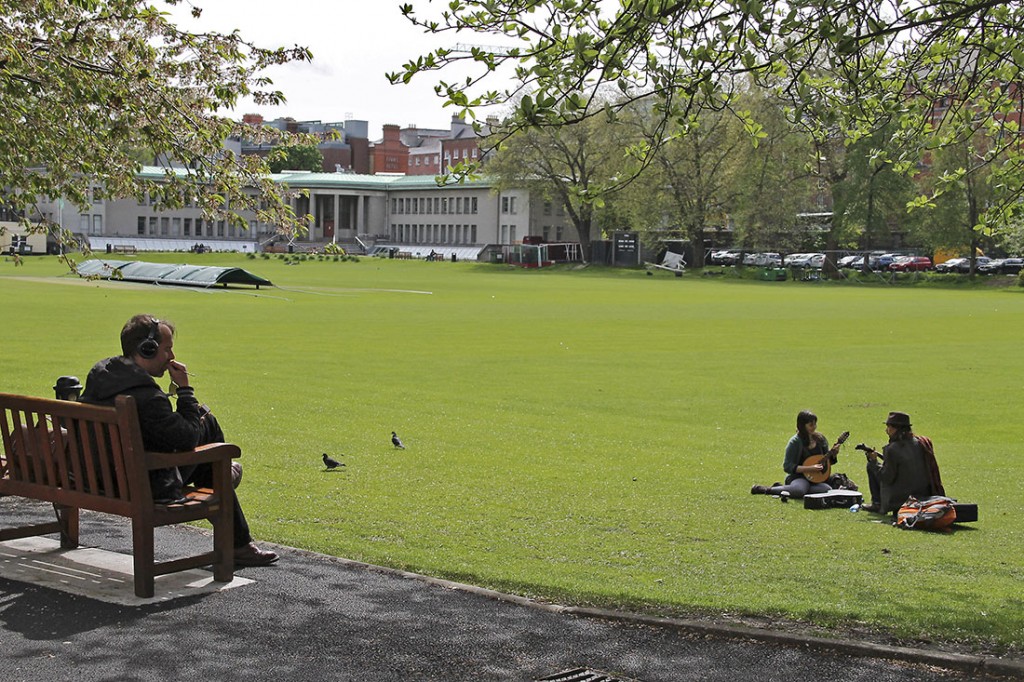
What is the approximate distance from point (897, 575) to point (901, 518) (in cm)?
254

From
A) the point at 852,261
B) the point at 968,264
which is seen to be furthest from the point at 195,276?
the point at 968,264

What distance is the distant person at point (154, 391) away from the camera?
750 cm

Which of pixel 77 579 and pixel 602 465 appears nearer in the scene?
pixel 77 579

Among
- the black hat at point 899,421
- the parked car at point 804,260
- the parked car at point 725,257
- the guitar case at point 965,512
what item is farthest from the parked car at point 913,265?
the guitar case at point 965,512

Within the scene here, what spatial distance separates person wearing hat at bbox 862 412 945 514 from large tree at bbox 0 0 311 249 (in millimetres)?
5758

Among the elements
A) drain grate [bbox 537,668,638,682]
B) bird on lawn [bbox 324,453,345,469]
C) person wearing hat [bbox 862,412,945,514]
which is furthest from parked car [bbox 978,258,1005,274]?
drain grate [bbox 537,668,638,682]

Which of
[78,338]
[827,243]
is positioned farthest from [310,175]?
[78,338]

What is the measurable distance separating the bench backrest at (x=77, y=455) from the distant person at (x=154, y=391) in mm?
165

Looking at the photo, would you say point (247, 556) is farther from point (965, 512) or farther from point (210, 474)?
point (965, 512)

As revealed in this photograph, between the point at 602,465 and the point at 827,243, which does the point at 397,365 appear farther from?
the point at 827,243

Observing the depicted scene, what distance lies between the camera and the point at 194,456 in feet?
24.9

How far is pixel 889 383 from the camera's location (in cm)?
2658

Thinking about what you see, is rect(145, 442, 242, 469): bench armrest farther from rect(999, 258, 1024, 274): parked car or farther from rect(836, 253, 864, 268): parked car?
rect(836, 253, 864, 268): parked car

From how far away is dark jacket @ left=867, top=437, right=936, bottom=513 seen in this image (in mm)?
12047
